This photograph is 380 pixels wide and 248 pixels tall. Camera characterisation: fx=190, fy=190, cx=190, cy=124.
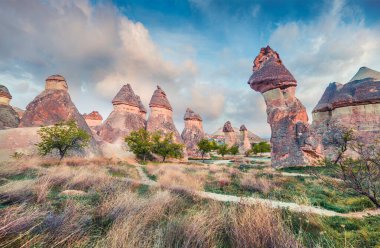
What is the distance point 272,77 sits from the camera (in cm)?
1409

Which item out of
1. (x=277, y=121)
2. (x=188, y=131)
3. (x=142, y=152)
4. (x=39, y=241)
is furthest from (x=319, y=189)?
(x=188, y=131)

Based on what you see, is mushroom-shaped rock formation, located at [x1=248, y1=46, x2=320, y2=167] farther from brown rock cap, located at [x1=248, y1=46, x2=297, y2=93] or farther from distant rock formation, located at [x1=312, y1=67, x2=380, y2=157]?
distant rock formation, located at [x1=312, y1=67, x2=380, y2=157]

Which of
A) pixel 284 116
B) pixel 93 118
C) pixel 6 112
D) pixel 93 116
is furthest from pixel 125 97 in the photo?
pixel 284 116

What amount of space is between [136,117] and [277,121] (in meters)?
19.3

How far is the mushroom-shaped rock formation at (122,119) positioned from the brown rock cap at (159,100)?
265 centimetres

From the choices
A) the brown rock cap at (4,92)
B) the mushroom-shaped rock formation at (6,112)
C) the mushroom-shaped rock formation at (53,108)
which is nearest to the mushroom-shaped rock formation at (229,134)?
the mushroom-shaped rock formation at (53,108)

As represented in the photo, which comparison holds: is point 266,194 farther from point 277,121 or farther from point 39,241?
point 277,121

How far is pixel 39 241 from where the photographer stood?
2.19 meters

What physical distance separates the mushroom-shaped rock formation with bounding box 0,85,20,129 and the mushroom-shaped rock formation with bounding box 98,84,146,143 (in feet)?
30.2

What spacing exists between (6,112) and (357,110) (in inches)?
1391

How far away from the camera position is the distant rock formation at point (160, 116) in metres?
26.6

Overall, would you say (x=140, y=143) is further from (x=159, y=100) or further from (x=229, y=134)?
(x=229, y=134)

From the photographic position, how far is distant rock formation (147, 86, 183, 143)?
87.4 feet

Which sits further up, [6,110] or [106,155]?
[6,110]
